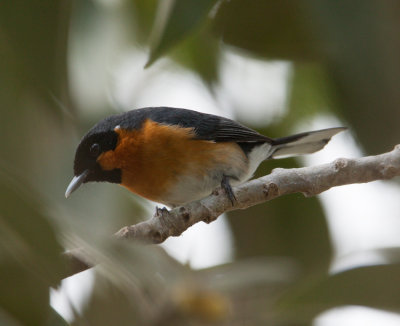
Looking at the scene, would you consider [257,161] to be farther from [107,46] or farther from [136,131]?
[107,46]

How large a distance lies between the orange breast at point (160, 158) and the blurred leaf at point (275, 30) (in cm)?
182

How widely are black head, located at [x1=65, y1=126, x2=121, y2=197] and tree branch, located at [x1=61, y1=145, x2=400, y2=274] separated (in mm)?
1183

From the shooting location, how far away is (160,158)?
3605 millimetres

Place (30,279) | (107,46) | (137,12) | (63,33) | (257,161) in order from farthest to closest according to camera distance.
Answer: (257,161), (137,12), (107,46), (63,33), (30,279)

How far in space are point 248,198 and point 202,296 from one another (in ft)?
5.29

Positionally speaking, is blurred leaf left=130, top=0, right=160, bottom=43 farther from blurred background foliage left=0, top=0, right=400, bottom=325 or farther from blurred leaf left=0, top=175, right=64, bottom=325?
blurred leaf left=0, top=175, right=64, bottom=325

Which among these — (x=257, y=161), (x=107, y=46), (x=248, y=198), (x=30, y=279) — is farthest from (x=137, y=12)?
(x=257, y=161)

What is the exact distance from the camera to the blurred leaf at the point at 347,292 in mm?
1214

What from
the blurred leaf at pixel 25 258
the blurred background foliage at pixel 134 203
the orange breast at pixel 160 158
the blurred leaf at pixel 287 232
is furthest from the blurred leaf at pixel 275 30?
the orange breast at pixel 160 158

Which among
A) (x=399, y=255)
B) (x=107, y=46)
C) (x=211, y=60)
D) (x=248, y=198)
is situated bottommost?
(x=248, y=198)

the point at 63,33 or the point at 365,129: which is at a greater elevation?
the point at 63,33

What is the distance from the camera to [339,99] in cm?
147

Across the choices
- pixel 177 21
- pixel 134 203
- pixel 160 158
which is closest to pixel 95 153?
pixel 160 158

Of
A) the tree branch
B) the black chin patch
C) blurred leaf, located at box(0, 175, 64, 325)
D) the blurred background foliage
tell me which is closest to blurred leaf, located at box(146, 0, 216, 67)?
the blurred background foliage
